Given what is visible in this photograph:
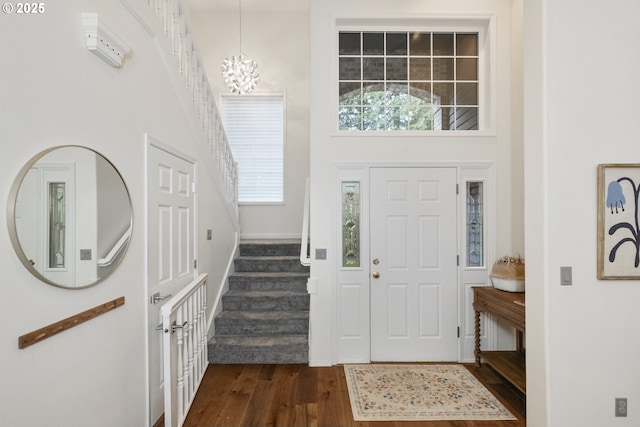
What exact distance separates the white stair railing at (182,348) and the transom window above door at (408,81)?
7.60ft

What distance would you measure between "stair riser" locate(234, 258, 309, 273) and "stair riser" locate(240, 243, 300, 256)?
0.91ft

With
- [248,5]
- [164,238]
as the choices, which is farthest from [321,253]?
[248,5]

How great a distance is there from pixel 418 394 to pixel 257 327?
174 centimetres

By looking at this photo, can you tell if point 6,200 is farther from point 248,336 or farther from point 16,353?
point 248,336

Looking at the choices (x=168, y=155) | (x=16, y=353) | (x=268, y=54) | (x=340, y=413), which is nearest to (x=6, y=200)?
(x=16, y=353)

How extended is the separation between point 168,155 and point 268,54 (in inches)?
135

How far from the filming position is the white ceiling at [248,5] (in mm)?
4992

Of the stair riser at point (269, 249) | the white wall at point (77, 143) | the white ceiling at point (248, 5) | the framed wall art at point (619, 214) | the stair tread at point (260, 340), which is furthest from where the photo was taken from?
the white ceiling at point (248, 5)

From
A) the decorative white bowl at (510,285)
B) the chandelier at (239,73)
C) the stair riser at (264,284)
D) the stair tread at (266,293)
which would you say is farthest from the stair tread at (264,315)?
the chandelier at (239,73)

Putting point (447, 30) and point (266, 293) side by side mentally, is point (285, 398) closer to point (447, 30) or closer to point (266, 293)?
point (266, 293)

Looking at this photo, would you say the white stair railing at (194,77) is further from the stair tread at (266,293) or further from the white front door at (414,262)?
the white front door at (414,262)

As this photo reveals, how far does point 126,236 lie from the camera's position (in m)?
2.01

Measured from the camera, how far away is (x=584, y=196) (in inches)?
76.2

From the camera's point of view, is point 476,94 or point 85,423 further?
point 476,94
